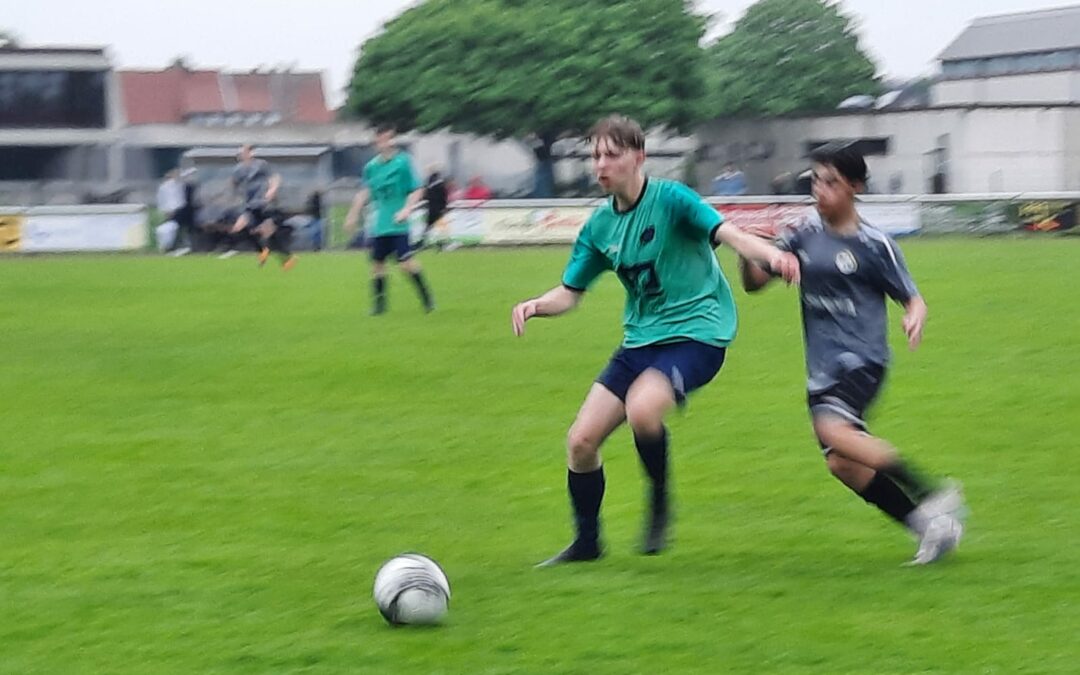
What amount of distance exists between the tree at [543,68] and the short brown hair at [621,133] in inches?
2004

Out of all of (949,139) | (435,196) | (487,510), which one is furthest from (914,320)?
(949,139)

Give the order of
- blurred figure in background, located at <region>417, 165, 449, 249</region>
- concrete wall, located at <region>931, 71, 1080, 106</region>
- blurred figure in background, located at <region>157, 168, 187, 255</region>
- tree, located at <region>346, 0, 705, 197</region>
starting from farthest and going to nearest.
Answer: concrete wall, located at <region>931, 71, 1080, 106</region> < tree, located at <region>346, 0, 705, 197</region> < blurred figure in background, located at <region>157, 168, 187, 255</region> < blurred figure in background, located at <region>417, 165, 449, 249</region>

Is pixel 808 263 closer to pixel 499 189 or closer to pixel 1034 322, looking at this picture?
pixel 1034 322

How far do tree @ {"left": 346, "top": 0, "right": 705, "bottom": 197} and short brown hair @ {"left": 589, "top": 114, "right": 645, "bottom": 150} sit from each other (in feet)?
167

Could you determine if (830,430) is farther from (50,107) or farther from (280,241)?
(50,107)

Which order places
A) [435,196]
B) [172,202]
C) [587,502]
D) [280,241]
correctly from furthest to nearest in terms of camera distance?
[172,202], [435,196], [280,241], [587,502]

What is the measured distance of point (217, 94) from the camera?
8506cm

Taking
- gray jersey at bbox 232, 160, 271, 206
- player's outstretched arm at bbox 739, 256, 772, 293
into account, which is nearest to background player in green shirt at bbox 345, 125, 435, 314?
gray jersey at bbox 232, 160, 271, 206

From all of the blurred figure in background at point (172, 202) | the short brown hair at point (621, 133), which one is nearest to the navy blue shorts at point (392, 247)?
the short brown hair at point (621, 133)

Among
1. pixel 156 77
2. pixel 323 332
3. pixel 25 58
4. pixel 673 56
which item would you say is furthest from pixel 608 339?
pixel 156 77

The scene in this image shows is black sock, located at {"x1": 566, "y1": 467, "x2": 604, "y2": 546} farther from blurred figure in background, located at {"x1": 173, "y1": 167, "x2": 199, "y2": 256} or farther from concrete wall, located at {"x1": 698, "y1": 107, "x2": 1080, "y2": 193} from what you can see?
concrete wall, located at {"x1": 698, "y1": 107, "x2": 1080, "y2": 193}

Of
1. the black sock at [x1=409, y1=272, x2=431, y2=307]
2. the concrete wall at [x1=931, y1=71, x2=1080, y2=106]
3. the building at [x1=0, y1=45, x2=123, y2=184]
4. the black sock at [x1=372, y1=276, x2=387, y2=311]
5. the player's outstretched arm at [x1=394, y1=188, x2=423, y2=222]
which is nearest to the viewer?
the player's outstretched arm at [x1=394, y1=188, x2=423, y2=222]

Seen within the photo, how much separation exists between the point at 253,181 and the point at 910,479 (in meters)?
20.4

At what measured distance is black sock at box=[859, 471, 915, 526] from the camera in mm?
6824
